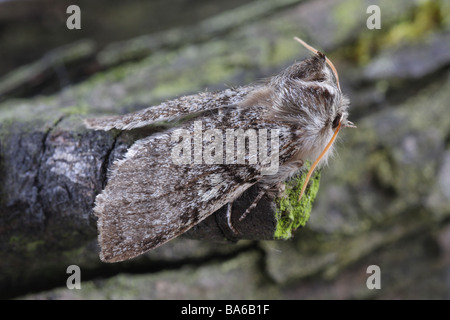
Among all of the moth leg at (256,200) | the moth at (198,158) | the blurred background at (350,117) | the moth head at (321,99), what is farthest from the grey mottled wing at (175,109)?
the blurred background at (350,117)

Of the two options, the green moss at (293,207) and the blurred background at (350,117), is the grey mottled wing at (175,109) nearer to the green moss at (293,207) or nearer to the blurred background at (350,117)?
the green moss at (293,207)

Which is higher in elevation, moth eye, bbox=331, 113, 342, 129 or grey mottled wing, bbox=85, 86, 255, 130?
grey mottled wing, bbox=85, 86, 255, 130

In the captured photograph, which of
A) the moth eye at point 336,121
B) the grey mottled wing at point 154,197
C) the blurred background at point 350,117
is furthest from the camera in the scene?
the blurred background at point 350,117

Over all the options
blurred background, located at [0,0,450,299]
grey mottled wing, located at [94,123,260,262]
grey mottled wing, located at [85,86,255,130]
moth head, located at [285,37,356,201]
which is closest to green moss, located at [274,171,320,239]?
moth head, located at [285,37,356,201]

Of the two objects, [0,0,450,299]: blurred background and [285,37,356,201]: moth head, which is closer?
[285,37,356,201]: moth head

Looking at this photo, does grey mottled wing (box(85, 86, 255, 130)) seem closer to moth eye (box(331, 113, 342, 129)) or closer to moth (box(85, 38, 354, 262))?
moth (box(85, 38, 354, 262))

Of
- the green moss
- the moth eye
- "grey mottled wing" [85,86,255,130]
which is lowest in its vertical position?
the green moss

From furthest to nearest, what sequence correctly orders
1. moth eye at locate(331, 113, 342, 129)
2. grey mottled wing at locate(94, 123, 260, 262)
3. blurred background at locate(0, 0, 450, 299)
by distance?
blurred background at locate(0, 0, 450, 299) < moth eye at locate(331, 113, 342, 129) < grey mottled wing at locate(94, 123, 260, 262)

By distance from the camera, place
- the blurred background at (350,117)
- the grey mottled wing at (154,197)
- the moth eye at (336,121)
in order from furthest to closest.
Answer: the blurred background at (350,117) < the moth eye at (336,121) < the grey mottled wing at (154,197)

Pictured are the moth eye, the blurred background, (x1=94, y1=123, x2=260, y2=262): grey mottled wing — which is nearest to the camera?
(x1=94, y1=123, x2=260, y2=262): grey mottled wing
